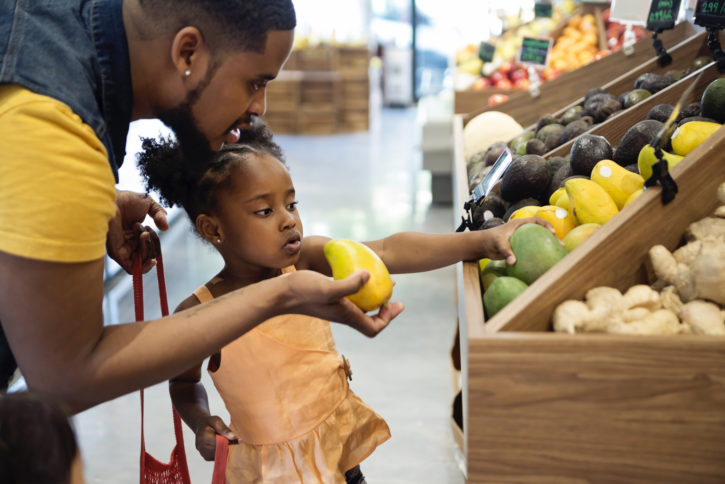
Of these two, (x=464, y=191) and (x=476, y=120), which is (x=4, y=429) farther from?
(x=476, y=120)

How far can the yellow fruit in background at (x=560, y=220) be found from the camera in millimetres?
1528

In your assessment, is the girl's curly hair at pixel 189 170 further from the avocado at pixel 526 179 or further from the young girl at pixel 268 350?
the avocado at pixel 526 179

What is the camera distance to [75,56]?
1056 mm

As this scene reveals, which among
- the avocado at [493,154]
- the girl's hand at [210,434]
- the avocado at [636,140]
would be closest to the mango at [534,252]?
the avocado at [636,140]

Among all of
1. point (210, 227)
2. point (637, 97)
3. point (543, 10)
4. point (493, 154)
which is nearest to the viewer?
point (210, 227)

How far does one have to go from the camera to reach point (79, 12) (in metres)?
1.10

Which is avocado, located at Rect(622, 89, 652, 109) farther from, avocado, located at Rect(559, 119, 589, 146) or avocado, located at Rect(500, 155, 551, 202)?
avocado, located at Rect(500, 155, 551, 202)

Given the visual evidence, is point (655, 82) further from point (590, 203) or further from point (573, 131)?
point (590, 203)

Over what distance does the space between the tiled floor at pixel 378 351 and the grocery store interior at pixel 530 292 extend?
0.01 m

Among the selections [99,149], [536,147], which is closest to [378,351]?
[536,147]

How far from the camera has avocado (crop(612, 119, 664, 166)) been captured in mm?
1663

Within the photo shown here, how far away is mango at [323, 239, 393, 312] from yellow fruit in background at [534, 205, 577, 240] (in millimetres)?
457

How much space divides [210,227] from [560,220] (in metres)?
0.79

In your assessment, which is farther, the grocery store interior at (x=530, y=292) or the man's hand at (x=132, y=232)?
the man's hand at (x=132, y=232)
